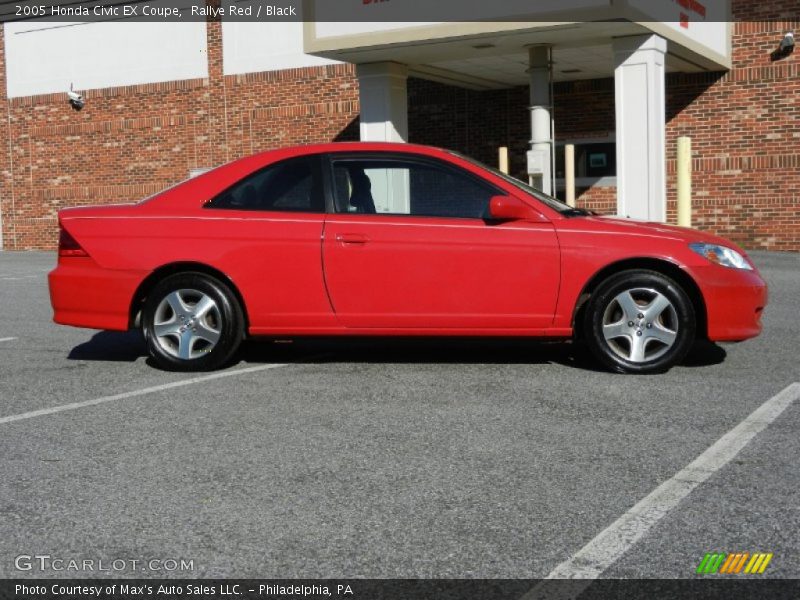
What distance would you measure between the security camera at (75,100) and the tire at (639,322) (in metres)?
21.9

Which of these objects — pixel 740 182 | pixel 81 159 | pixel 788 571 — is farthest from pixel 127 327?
pixel 81 159

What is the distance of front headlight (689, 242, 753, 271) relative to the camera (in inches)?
263

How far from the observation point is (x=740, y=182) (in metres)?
19.0

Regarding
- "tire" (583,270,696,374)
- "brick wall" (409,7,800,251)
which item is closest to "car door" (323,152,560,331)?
"tire" (583,270,696,374)

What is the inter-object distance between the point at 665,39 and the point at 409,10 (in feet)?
12.8

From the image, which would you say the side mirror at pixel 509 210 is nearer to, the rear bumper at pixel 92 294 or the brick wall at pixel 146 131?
the rear bumper at pixel 92 294

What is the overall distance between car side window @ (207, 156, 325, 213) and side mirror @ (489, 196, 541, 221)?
3.96ft

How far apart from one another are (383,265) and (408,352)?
1313 millimetres

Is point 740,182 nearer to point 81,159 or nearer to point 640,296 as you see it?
point 640,296

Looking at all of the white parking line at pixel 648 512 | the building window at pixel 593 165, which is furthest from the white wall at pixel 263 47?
the white parking line at pixel 648 512

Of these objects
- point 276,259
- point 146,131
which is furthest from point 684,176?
point 146,131

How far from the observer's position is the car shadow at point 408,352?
746cm

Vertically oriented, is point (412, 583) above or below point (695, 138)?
below

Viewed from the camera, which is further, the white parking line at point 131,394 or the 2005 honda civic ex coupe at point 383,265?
the 2005 honda civic ex coupe at point 383,265
